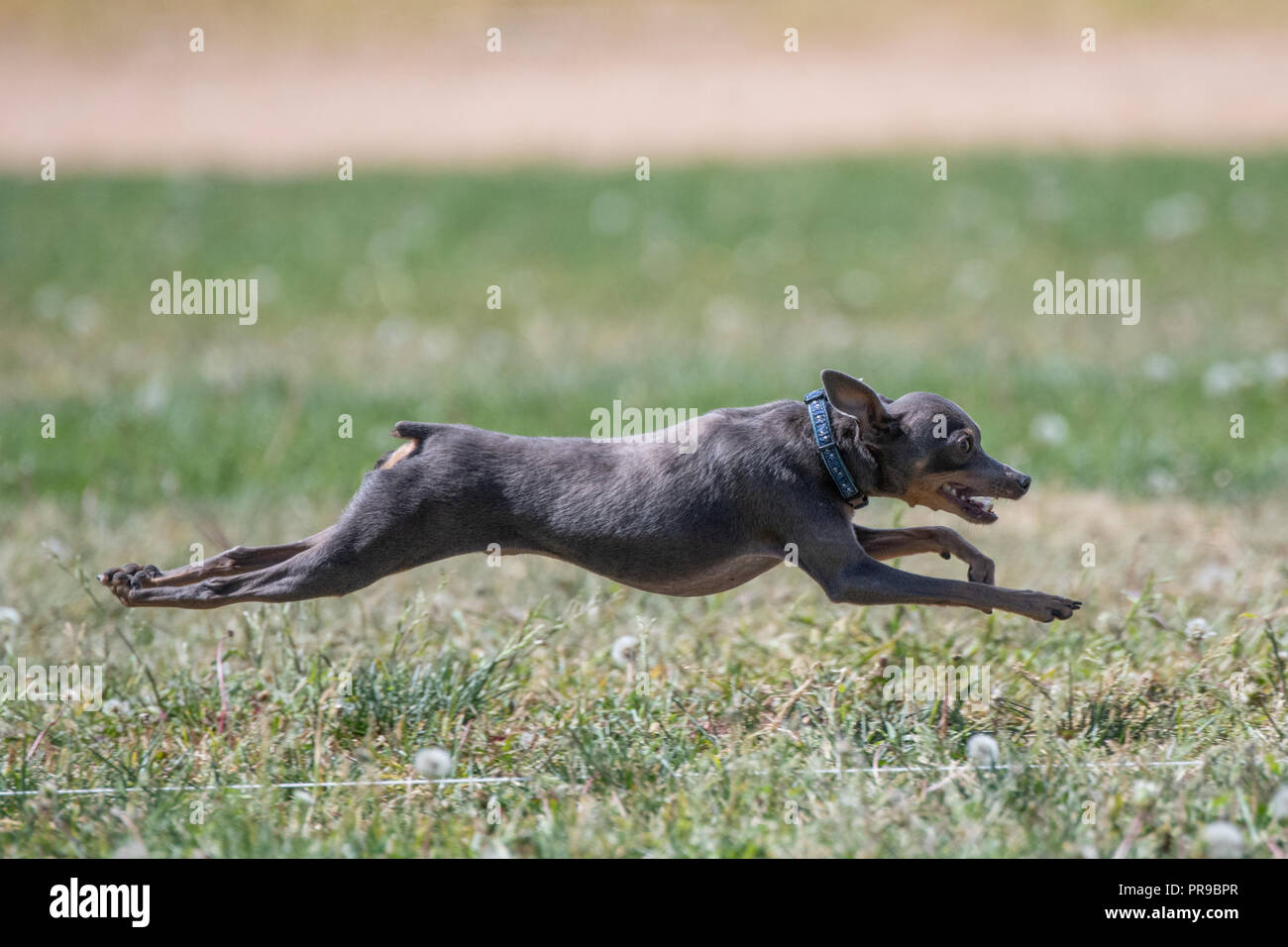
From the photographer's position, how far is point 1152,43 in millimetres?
24141

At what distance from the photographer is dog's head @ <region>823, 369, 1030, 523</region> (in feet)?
12.2

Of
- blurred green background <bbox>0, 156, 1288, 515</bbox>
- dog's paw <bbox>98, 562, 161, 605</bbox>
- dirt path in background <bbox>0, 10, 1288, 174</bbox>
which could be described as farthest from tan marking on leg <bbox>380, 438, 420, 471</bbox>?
dirt path in background <bbox>0, 10, 1288, 174</bbox>

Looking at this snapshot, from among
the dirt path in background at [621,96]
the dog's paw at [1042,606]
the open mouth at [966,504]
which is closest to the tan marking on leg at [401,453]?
the open mouth at [966,504]

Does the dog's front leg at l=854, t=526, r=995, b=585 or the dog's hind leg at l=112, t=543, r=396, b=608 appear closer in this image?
the dog's hind leg at l=112, t=543, r=396, b=608

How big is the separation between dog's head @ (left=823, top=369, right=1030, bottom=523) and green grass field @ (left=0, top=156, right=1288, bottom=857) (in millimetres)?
510

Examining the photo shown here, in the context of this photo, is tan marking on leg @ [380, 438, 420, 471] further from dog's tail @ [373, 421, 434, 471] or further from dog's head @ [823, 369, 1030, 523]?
dog's head @ [823, 369, 1030, 523]

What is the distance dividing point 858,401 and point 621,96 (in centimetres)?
1916

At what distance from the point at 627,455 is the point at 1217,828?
5.13ft

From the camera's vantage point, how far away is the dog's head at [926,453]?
3.73 m

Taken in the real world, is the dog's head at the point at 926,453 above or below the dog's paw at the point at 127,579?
above

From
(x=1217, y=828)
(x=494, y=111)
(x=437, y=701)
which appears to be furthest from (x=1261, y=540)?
(x=494, y=111)

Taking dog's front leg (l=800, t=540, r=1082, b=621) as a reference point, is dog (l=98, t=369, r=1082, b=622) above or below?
Answer: above

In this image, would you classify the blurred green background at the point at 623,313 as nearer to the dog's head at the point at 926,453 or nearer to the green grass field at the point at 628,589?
the green grass field at the point at 628,589

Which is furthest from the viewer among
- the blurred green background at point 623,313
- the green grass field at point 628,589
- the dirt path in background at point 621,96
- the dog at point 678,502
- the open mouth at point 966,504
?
the dirt path in background at point 621,96
